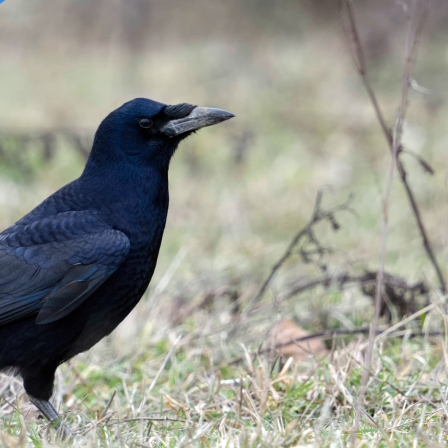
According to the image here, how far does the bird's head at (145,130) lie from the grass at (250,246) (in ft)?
3.19

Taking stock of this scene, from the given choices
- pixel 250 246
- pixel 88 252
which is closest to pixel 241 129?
pixel 250 246

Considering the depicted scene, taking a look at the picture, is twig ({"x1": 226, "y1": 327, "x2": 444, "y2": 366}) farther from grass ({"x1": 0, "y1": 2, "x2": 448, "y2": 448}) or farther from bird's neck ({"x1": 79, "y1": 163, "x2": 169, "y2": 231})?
bird's neck ({"x1": 79, "y1": 163, "x2": 169, "y2": 231})

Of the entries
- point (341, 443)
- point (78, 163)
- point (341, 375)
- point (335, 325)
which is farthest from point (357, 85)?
point (341, 443)

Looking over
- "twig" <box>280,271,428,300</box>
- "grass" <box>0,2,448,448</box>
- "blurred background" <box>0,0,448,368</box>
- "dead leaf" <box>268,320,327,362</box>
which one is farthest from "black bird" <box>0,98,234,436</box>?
"twig" <box>280,271,428,300</box>

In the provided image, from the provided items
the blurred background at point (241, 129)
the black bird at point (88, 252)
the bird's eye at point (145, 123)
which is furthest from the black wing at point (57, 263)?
the blurred background at point (241, 129)

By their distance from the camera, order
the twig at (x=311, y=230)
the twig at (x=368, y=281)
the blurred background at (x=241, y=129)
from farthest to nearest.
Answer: the blurred background at (x=241, y=129), the twig at (x=368, y=281), the twig at (x=311, y=230)

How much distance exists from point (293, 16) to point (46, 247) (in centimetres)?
1281

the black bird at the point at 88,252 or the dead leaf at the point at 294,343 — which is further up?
the black bird at the point at 88,252

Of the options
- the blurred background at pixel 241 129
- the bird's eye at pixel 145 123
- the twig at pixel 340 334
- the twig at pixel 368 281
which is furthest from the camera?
the blurred background at pixel 241 129

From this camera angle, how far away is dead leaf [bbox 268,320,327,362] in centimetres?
363

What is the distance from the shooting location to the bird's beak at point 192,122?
304 cm

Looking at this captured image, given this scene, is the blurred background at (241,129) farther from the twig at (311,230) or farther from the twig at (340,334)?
the twig at (340,334)

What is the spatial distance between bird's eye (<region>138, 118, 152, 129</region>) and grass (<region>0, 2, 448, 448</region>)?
3.66ft

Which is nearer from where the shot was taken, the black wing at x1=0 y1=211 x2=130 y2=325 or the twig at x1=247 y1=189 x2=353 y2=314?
the black wing at x1=0 y1=211 x2=130 y2=325
